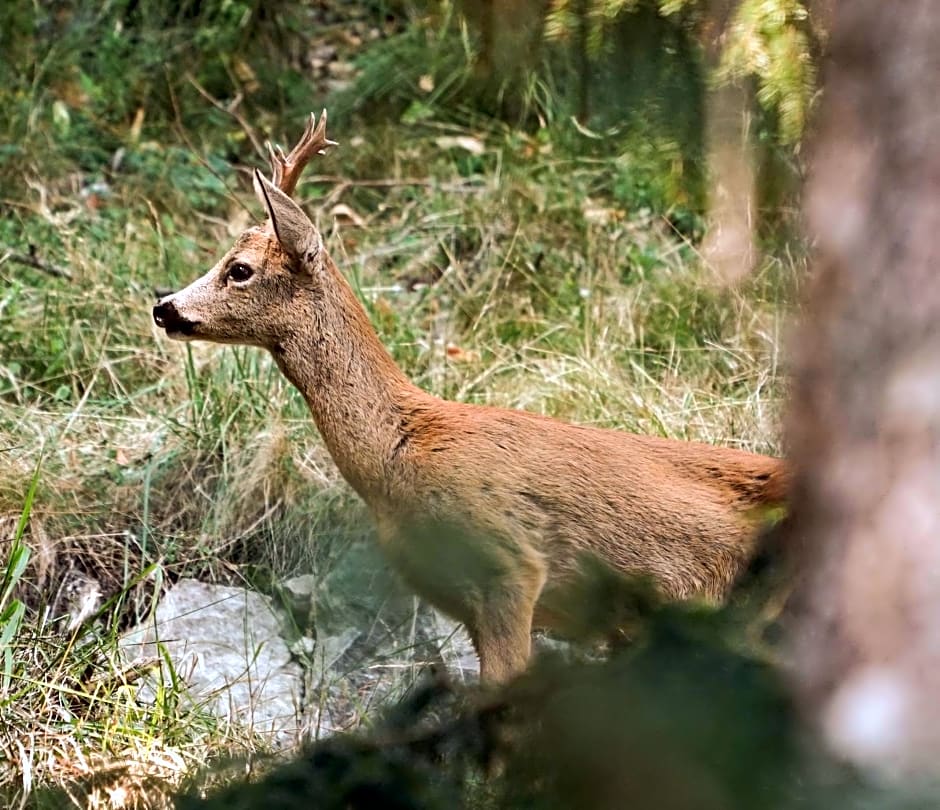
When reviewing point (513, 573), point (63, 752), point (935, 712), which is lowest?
point (63, 752)

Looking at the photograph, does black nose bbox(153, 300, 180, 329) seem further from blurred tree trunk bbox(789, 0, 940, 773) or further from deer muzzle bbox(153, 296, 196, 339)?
blurred tree trunk bbox(789, 0, 940, 773)


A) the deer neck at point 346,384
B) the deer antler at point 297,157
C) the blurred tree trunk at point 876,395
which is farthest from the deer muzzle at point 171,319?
the blurred tree trunk at point 876,395

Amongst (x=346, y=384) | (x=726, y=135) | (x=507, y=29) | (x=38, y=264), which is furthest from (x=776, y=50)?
(x=38, y=264)

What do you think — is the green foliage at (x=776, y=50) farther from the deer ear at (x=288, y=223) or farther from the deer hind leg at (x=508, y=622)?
the deer hind leg at (x=508, y=622)

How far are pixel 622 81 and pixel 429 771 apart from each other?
9.99 ft

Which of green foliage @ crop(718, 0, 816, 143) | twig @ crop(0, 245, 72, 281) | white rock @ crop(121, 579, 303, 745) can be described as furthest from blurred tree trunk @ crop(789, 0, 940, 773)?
twig @ crop(0, 245, 72, 281)

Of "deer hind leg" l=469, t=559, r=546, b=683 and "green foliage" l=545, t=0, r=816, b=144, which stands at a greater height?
"green foliage" l=545, t=0, r=816, b=144

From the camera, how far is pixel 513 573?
389cm

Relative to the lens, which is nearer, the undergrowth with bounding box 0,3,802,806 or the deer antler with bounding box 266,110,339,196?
the deer antler with bounding box 266,110,339,196

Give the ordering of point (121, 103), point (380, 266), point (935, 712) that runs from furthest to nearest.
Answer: point (121, 103), point (380, 266), point (935, 712)

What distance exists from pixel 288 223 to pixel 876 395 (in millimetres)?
2906

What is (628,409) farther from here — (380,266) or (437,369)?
(380,266)

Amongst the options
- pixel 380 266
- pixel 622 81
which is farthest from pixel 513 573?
pixel 380 266

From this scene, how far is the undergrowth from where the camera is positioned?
445 cm
